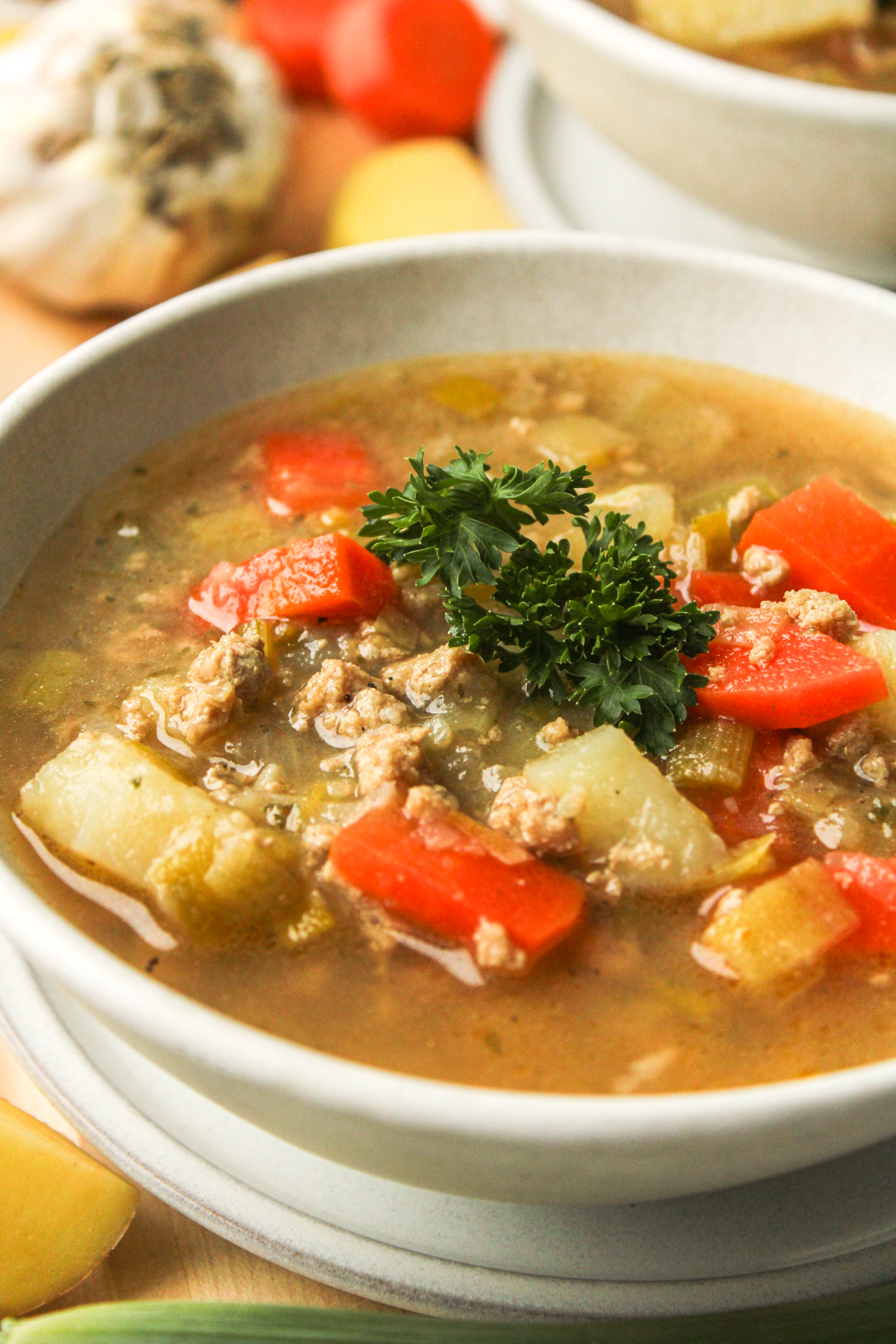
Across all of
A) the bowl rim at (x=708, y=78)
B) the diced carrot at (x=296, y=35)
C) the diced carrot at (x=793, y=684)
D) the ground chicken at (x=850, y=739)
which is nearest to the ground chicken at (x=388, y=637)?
the diced carrot at (x=793, y=684)

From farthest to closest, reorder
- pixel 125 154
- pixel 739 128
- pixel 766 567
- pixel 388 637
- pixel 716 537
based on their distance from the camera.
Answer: pixel 125 154
pixel 739 128
pixel 716 537
pixel 766 567
pixel 388 637

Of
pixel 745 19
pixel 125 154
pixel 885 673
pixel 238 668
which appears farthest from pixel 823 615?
pixel 125 154

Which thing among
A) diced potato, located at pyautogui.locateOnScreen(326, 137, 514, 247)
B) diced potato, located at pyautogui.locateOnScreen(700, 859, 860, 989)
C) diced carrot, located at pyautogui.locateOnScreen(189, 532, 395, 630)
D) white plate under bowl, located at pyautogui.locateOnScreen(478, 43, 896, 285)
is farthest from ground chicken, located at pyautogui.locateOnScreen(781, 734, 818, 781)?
diced potato, located at pyautogui.locateOnScreen(326, 137, 514, 247)

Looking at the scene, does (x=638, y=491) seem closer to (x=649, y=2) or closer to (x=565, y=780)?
(x=565, y=780)

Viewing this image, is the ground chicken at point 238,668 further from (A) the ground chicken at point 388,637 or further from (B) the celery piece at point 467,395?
(B) the celery piece at point 467,395

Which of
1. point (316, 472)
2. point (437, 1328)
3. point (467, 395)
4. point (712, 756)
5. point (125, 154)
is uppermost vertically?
point (125, 154)

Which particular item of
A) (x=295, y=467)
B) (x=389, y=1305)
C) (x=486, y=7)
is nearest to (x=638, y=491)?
(x=295, y=467)

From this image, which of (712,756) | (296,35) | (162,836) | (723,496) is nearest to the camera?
(162,836)

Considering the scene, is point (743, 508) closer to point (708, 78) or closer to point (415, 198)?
point (708, 78)
